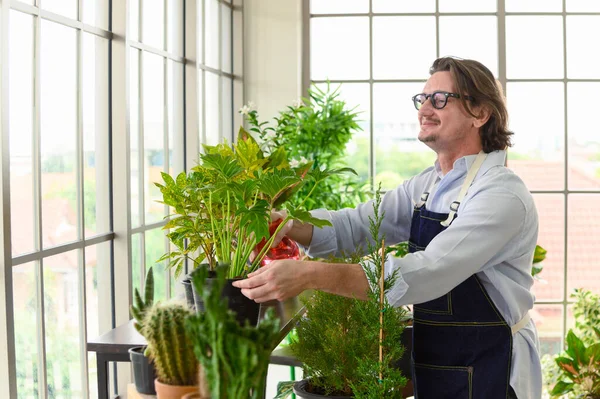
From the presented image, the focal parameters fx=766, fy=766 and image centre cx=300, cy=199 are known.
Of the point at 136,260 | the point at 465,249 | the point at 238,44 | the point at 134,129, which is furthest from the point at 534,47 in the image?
the point at 465,249

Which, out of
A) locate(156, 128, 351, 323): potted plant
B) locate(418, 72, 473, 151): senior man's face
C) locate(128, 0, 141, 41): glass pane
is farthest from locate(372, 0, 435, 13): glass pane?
locate(156, 128, 351, 323): potted plant

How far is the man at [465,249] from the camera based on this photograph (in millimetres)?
2035

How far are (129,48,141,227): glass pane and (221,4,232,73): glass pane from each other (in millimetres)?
1812

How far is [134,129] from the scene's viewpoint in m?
3.91

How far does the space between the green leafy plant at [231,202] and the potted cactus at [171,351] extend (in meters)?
0.63

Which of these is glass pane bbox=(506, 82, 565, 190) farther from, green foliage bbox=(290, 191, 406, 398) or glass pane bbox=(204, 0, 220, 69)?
green foliage bbox=(290, 191, 406, 398)

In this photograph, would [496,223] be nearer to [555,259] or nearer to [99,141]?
[99,141]

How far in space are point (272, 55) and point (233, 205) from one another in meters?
4.03

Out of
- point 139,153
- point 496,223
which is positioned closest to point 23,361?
point 139,153

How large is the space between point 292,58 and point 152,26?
73.8 inches

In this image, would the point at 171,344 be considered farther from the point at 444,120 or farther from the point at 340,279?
the point at 444,120

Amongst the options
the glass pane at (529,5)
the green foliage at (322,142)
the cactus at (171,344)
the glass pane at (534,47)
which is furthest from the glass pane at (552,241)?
the cactus at (171,344)

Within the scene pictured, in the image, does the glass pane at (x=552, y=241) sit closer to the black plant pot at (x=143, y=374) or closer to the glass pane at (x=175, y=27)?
the glass pane at (x=175, y=27)

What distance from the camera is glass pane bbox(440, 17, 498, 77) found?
614 cm
